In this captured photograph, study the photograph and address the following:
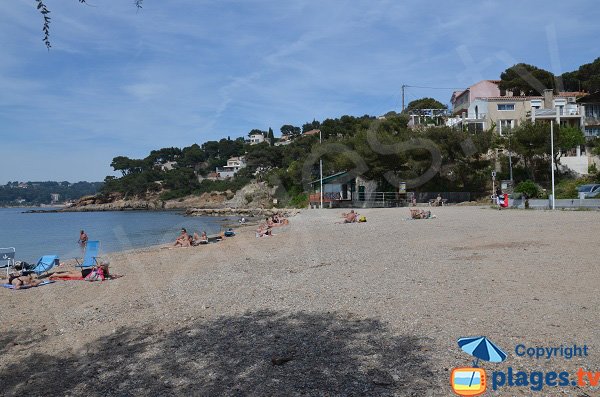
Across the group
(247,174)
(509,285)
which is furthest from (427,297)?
(247,174)

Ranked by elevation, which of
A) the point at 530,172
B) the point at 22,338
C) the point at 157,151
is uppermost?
the point at 157,151

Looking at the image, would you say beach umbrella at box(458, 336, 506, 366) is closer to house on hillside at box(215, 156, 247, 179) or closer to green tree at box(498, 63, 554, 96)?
green tree at box(498, 63, 554, 96)

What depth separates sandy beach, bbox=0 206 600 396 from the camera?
4.89 meters

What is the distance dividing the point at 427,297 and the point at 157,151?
151 m

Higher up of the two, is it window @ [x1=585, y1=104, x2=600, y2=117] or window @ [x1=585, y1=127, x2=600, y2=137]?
window @ [x1=585, y1=104, x2=600, y2=117]

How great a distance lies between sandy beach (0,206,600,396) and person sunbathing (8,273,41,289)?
358 millimetres

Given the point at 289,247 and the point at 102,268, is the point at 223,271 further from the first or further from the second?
the point at 289,247

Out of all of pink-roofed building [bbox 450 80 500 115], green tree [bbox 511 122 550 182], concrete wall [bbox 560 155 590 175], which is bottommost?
concrete wall [bbox 560 155 590 175]

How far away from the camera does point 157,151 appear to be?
150750 millimetres

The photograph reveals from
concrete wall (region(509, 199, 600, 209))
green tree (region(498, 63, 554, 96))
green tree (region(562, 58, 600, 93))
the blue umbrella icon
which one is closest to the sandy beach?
the blue umbrella icon

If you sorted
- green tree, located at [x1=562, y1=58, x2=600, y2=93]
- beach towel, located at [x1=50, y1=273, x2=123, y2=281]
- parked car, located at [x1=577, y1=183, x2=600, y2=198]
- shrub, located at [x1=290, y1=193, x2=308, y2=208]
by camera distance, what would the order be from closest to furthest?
beach towel, located at [x1=50, y1=273, x2=123, y2=281] → parked car, located at [x1=577, y1=183, x2=600, y2=198] → shrub, located at [x1=290, y1=193, x2=308, y2=208] → green tree, located at [x1=562, y1=58, x2=600, y2=93]

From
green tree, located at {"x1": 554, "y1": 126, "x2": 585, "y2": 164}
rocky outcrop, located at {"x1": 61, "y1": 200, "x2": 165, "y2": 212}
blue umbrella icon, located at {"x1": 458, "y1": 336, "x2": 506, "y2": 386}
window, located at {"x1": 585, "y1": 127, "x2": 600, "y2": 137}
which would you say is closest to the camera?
blue umbrella icon, located at {"x1": 458, "y1": 336, "x2": 506, "y2": 386}

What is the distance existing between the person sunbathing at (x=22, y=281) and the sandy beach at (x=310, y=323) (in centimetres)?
36

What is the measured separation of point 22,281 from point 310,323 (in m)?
9.62
